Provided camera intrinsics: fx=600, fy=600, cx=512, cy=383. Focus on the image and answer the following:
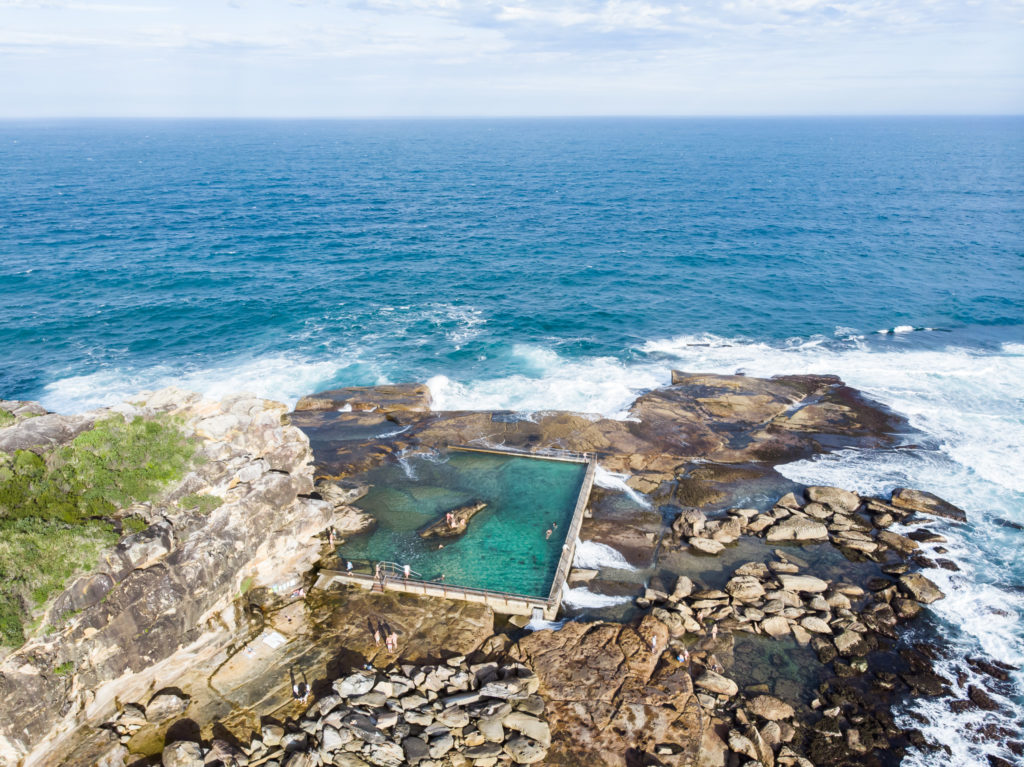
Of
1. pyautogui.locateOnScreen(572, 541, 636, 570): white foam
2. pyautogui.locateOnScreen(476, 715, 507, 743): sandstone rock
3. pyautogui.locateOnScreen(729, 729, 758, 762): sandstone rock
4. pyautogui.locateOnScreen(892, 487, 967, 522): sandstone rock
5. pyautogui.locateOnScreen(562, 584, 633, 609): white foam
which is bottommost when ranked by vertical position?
pyautogui.locateOnScreen(729, 729, 758, 762): sandstone rock

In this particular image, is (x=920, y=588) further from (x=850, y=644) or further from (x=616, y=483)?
Answer: (x=616, y=483)

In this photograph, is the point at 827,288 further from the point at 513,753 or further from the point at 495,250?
the point at 513,753

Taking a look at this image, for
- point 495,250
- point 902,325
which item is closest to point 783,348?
point 902,325

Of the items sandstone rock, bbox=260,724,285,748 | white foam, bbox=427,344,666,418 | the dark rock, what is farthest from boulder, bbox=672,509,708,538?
sandstone rock, bbox=260,724,285,748

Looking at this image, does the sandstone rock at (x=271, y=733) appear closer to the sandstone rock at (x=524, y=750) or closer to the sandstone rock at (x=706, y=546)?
the sandstone rock at (x=524, y=750)

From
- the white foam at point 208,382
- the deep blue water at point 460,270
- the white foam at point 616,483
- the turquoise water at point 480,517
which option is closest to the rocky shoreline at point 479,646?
the white foam at point 616,483

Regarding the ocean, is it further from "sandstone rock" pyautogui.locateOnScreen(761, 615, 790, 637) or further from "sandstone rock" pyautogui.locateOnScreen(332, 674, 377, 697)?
"sandstone rock" pyautogui.locateOnScreen(332, 674, 377, 697)
